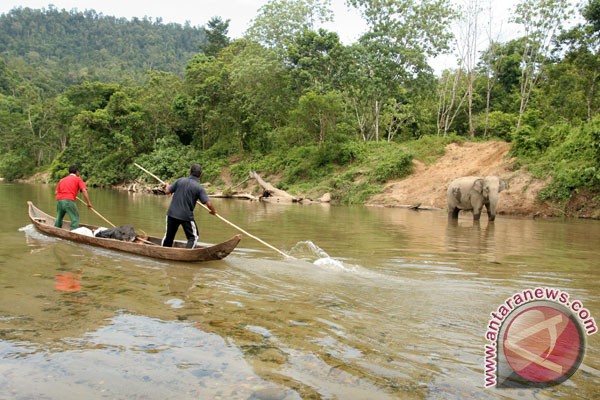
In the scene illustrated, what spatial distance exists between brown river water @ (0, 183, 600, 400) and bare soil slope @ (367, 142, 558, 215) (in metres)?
10.8

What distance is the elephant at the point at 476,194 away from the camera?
17.3 metres

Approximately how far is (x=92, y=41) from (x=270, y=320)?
6243 inches

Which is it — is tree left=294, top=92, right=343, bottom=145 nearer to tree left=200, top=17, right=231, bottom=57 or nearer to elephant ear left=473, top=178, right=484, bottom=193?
elephant ear left=473, top=178, right=484, bottom=193

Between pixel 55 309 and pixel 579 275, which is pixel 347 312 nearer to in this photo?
pixel 55 309

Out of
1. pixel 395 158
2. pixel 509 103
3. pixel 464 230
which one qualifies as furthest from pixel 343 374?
pixel 509 103

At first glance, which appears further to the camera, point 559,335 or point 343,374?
point 559,335

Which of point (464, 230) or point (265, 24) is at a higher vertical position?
point (265, 24)

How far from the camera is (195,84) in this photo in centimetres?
4244

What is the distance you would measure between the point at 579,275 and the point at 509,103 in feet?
95.7

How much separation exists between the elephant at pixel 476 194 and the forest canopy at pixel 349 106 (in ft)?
13.1

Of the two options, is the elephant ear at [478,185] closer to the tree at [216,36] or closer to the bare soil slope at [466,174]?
the bare soil slope at [466,174]

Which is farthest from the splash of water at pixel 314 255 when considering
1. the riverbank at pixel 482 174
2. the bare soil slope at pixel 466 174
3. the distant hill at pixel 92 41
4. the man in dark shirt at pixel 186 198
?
the distant hill at pixel 92 41

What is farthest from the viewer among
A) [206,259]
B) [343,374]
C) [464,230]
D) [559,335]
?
[464,230]

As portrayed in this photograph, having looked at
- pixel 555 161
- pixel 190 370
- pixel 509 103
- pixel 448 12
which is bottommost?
pixel 190 370
